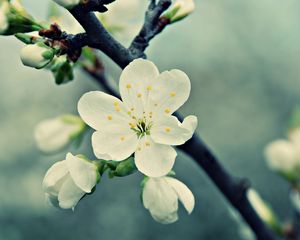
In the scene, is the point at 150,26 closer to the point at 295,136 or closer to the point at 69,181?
the point at 69,181

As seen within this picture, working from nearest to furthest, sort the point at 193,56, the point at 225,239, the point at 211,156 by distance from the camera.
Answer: the point at 211,156 < the point at 225,239 < the point at 193,56

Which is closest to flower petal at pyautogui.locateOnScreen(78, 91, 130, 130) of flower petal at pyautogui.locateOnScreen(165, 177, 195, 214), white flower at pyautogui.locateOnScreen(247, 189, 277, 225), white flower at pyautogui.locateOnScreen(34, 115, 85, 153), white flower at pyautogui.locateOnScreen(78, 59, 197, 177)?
white flower at pyautogui.locateOnScreen(78, 59, 197, 177)

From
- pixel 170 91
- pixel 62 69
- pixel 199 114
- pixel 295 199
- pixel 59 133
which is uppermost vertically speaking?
pixel 170 91

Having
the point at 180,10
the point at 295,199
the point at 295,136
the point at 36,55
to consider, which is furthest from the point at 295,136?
the point at 36,55

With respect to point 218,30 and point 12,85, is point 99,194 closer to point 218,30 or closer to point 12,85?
point 12,85

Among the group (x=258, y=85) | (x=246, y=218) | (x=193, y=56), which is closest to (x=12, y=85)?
(x=193, y=56)

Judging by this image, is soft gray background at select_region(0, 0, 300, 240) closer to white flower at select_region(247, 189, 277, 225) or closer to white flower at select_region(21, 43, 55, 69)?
white flower at select_region(247, 189, 277, 225)
